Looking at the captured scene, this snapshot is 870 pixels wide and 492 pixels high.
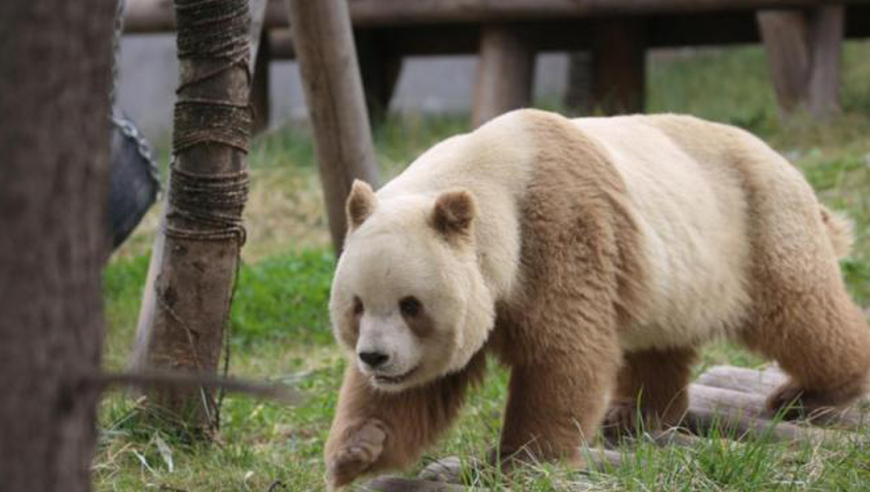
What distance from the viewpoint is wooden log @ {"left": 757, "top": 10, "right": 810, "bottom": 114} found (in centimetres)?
946

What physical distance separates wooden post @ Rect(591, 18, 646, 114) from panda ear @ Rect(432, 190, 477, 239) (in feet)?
21.8

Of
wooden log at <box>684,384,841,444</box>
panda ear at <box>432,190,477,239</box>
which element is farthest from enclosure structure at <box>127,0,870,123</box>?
panda ear at <box>432,190,477,239</box>

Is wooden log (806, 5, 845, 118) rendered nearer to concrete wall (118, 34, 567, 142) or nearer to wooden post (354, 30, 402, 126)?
wooden post (354, 30, 402, 126)

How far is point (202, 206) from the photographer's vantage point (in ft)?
14.2

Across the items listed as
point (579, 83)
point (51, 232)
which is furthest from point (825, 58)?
point (51, 232)

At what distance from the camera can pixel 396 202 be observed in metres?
3.72

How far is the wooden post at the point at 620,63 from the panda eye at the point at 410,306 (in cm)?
674

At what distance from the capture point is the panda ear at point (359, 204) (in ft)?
12.0

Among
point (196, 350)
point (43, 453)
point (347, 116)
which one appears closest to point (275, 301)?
point (347, 116)

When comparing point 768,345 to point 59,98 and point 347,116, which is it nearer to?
point 347,116

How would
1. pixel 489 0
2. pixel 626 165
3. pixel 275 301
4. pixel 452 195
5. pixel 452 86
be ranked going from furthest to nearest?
pixel 452 86
pixel 489 0
pixel 275 301
pixel 626 165
pixel 452 195

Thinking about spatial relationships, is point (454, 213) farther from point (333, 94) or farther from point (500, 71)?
point (500, 71)

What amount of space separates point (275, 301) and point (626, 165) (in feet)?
10.1

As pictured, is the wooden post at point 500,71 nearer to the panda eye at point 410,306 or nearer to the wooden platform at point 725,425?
the wooden platform at point 725,425
